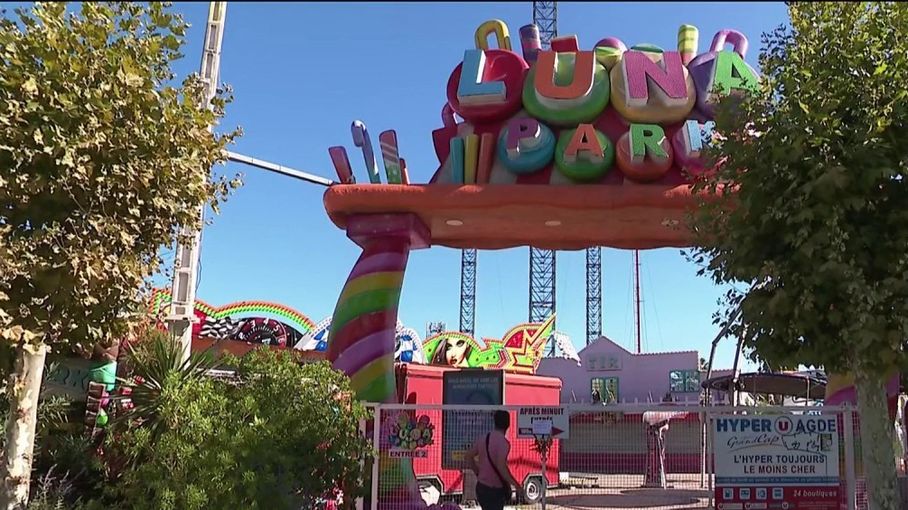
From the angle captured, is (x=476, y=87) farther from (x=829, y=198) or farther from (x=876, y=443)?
(x=876, y=443)

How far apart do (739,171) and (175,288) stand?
6.73 meters

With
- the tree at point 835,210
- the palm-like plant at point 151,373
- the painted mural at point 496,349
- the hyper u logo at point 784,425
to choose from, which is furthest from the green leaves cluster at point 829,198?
the painted mural at point 496,349

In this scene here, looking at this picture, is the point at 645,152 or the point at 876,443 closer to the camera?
the point at 876,443

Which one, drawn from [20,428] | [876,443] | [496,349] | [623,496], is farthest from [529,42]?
[496,349]

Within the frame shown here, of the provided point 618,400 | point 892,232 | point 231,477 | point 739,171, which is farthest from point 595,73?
point 618,400

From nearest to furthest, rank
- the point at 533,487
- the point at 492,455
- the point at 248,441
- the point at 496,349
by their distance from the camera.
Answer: the point at 248,441 < the point at 492,455 < the point at 533,487 < the point at 496,349

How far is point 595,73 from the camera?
39.2 feet

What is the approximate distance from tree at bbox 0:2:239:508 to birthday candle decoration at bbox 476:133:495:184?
5.11 m

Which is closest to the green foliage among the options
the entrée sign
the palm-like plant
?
the palm-like plant

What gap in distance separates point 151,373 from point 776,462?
672cm

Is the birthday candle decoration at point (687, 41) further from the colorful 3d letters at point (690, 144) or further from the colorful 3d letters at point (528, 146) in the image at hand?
the colorful 3d letters at point (528, 146)

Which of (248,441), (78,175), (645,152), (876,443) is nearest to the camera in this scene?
(78,175)

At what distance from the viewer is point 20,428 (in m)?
6.98

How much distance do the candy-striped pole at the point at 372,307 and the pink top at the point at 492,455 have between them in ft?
10.9
